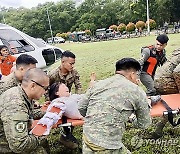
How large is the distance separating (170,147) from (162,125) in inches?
12.8

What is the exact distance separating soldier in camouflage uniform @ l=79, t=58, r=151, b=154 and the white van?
5.08 meters

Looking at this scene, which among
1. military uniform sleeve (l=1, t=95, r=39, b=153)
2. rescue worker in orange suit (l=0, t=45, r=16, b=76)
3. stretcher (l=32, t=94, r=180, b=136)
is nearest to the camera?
military uniform sleeve (l=1, t=95, r=39, b=153)

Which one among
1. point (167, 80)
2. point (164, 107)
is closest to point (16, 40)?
point (167, 80)

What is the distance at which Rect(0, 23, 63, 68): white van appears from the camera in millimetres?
7357

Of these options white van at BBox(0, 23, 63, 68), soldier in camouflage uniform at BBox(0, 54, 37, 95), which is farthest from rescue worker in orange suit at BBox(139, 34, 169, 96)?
white van at BBox(0, 23, 63, 68)

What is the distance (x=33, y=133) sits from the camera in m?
2.76

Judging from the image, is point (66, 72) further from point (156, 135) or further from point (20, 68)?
point (156, 135)

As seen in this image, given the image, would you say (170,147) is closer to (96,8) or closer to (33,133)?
(33,133)

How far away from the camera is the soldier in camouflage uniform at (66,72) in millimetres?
4258

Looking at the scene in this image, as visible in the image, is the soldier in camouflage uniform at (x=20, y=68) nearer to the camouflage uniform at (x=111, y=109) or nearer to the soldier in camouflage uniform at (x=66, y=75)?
the soldier in camouflage uniform at (x=66, y=75)

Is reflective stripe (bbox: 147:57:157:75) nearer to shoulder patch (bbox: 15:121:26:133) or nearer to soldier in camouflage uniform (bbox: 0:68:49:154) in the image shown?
soldier in camouflage uniform (bbox: 0:68:49:154)

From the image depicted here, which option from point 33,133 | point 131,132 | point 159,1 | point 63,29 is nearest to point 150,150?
point 131,132

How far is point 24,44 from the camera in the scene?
24.9ft

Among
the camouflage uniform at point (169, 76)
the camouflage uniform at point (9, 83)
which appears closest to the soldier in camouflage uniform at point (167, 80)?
the camouflage uniform at point (169, 76)
